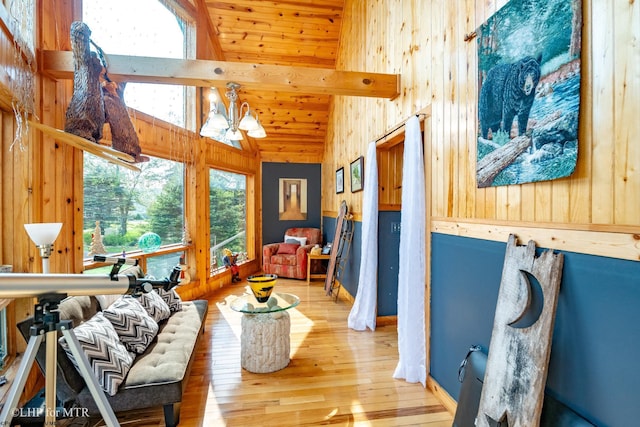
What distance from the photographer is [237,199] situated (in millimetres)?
5590

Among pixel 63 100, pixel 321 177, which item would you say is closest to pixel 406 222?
pixel 63 100

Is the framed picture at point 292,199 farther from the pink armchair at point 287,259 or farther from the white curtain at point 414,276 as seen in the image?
the white curtain at point 414,276

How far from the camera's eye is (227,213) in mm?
5195

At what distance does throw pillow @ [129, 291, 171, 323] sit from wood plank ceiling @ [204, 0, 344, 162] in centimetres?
384

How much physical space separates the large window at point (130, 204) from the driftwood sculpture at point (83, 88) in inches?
39.3

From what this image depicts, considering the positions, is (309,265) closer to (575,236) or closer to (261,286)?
(261,286)

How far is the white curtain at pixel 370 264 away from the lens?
322 centimetres

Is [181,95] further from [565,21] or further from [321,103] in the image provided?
[565,21]

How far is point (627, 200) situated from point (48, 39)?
12.0ft

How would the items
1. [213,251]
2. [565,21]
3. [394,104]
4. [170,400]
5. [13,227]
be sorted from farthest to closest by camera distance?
[213,251] → [394,104] → [13,227] → [170,400] → [565,21]

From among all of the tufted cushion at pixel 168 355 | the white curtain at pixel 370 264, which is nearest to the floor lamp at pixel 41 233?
the tufted cushion at pixel 168 355

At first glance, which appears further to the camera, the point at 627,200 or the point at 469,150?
the point at 469,150

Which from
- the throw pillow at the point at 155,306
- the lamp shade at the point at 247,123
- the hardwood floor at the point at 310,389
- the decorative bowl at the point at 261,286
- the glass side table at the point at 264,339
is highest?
the lamp shade at the point at 247,123

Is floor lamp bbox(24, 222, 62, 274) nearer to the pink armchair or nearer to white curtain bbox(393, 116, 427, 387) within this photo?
white curtain bbox(393, 116, 427, 387)
